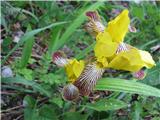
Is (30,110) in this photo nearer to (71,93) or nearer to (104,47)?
(71,93)

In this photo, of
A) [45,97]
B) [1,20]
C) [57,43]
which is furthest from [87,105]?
[1,20]

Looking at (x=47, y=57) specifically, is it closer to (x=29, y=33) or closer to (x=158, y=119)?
(x=29, y=33)

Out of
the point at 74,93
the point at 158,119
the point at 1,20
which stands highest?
the point at 1,20

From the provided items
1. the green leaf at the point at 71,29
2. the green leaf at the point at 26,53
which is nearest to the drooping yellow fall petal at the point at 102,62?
the green leaf at the point at 26,53

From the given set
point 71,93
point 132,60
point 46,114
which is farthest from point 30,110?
point 132,60

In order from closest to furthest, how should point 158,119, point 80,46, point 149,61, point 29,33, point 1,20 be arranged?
point 149,61
point 158,119
point 29,33
point 1,20
point 80,46

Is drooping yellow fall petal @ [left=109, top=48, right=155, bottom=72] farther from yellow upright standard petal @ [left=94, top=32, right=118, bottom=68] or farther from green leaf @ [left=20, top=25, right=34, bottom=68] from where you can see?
green leaf @ [left=20, top=25, right=34, bottom=68]


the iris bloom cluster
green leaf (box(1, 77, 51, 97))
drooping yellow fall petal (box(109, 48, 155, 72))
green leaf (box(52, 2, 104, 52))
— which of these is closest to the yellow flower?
the iris bloom cluster

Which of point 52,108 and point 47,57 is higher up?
point 47,57
